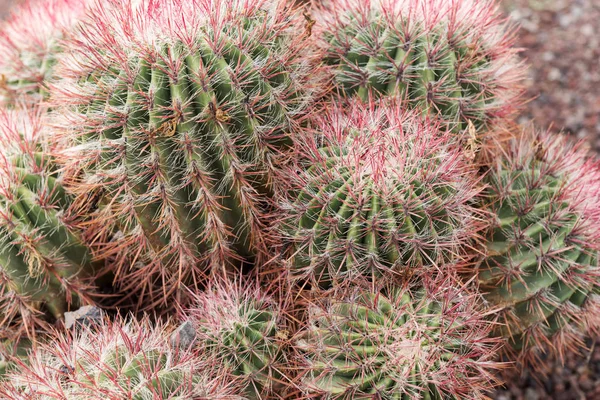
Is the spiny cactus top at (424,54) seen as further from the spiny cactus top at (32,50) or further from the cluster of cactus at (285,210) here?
the spiny cactus top at (32,50)

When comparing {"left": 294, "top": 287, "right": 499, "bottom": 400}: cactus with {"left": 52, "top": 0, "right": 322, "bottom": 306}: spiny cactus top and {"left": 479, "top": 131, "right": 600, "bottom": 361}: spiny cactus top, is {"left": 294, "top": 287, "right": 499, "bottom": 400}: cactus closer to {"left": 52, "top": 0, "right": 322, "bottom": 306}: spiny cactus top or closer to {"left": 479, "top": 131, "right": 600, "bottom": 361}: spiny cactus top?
{"left": 479, "top": 131, "right": 600, "bottom": 361}: spiny cactus top

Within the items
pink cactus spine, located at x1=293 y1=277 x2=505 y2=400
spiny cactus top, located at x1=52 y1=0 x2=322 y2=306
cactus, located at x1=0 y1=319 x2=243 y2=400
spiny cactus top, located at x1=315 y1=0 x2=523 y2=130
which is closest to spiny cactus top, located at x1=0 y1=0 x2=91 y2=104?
spiny cactus top, located at x1=52 y1=0 x2=322 y2=306

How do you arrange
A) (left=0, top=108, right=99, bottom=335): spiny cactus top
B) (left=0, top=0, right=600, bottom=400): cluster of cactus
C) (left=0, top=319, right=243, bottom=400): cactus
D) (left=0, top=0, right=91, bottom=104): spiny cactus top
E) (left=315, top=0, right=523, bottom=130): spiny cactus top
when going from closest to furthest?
(left=0, top=319, right=243, bottom=400): cactus, (left=0, top=0, right=600, bottom=400): cluster of cactus, (left=0, top=108, right=99, bottom=335): spiny cactus top, (left=315, top=0, right=523, bottom=130): spiny cactus top, (left=0, top=0, right=91, bottom=104): spiny cactus top

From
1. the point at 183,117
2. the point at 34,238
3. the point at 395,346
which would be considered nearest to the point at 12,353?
the point at 34,238

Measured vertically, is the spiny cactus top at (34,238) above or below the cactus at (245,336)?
above

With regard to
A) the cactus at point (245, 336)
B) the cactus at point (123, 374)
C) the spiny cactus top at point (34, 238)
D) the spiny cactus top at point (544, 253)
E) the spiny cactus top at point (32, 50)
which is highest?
the spiny cactus top at point (32, 50)

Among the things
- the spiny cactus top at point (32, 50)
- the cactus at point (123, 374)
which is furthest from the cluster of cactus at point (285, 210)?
the spiny cactus top at point (32, 50)

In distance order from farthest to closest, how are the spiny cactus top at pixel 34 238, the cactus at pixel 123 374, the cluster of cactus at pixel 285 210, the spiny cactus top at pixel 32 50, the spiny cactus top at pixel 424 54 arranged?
the spiny cactus top at pixel 32 50 → the spiny cactus top at pixel 424 54 → the spiny cactus top at pixel 34 238 → the cluster of cactus at pixel 285 210 → the cactus at pixel 123 374
